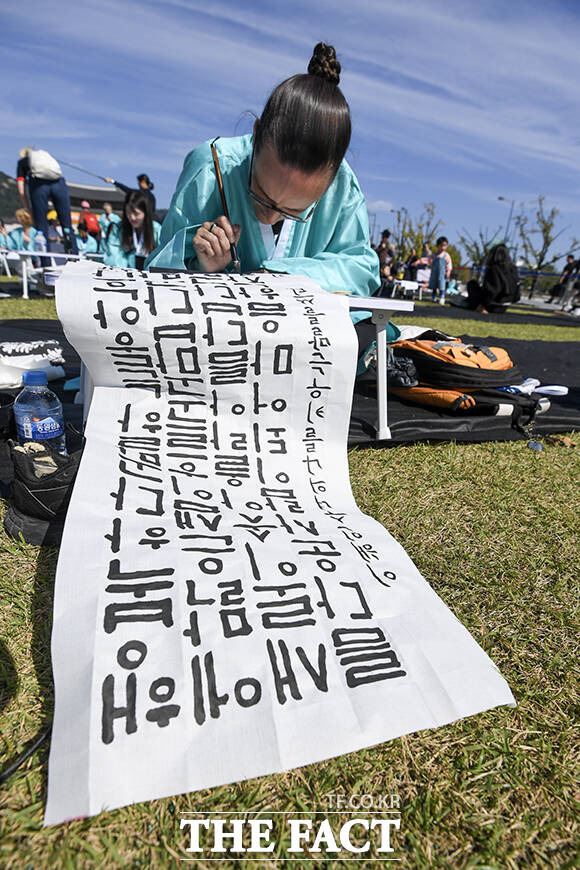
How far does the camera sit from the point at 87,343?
149cm

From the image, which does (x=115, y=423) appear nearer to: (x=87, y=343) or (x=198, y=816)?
(x=87, y=343)

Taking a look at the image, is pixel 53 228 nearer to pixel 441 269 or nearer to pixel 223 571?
pixel 441 269

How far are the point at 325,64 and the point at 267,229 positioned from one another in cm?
60

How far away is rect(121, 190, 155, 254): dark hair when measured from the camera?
519 centimetres

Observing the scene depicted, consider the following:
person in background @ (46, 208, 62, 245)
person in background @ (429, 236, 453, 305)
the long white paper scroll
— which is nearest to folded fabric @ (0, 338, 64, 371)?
the long white paper scroll

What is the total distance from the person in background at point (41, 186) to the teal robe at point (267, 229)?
242 inches

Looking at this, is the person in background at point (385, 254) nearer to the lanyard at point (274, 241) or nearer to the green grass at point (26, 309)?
the green grass at point (26, 309)

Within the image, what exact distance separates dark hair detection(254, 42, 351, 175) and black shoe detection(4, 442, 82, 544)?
1.25m

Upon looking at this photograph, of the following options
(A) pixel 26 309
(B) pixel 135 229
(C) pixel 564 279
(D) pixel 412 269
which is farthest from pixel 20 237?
(C) pixel 564 279

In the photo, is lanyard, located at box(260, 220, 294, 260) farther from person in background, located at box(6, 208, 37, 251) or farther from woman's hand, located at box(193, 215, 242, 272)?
person in background, located at box(6, 208, 37, 251)

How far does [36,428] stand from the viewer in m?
1.57

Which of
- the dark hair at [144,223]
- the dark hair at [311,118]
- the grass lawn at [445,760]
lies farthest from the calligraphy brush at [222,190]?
the dark hair at [144,223]

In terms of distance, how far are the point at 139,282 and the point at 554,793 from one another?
64.6 inches

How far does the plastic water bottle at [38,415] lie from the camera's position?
1576 mm
